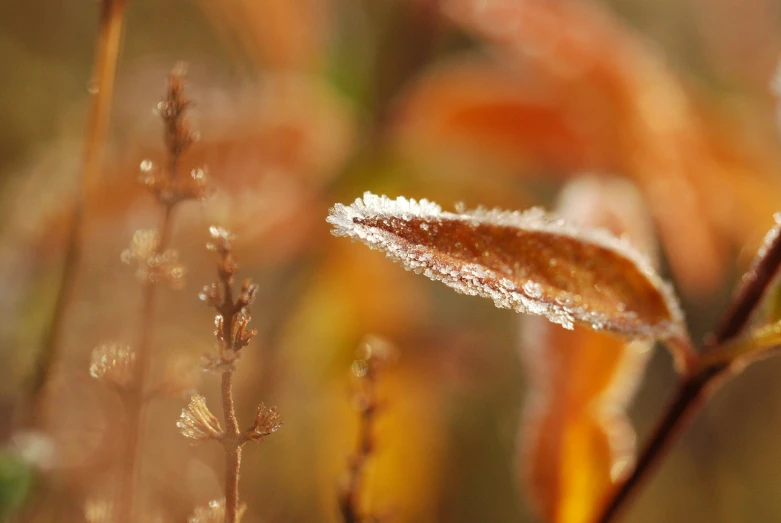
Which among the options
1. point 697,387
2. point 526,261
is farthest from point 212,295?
point 697,387

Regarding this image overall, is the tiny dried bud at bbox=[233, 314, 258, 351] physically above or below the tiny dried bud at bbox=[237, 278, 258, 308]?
below

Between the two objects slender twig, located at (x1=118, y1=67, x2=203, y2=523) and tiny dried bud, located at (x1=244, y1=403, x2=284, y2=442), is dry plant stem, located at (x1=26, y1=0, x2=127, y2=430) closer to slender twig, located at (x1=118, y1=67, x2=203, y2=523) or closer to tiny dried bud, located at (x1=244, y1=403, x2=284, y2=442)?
slender twig, located at (x1=118, y1=67, x2=203, y2=523)

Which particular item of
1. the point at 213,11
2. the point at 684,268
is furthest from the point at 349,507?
the point at 213,11

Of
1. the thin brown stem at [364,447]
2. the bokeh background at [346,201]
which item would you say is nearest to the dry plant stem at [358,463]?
the thin brown stem at [364,447]

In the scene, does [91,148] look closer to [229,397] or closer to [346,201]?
[229,397]

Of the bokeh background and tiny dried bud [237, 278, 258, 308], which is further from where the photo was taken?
the bokeh background

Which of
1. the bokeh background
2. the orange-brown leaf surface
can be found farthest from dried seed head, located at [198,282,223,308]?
the orange-brown leaf surface

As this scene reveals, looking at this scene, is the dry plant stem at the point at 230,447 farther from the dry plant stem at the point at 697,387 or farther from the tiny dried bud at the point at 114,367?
the dry plant stem at the point at 697,387

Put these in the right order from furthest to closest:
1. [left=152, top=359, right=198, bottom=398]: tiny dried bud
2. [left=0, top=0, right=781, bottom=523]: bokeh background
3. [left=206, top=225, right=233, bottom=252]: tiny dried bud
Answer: [left=0, top=0, right=781, bottom=523]: bokeh background < [left=152, top=359, right=198, bottom=398]: tiny dried bud < [left=206, top=225, right=233, bottom=252]: tiny dried bud
